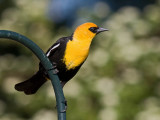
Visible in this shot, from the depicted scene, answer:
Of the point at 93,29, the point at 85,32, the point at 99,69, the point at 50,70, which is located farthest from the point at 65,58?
the point at 99,69

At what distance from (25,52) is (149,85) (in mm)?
2073

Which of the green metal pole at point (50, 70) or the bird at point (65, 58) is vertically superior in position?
the bird at point (65, 58)

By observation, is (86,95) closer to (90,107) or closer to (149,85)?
(90,107)

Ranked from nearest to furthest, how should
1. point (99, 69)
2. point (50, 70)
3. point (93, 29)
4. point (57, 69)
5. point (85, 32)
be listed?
point (50, 70)
point (57, 69)
point (85, 32)
point (93, 29)
point (99, 69)

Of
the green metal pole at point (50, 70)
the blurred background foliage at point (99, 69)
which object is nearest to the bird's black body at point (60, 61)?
the green metal pole at point (50, 70)

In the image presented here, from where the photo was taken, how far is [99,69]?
5832 mm

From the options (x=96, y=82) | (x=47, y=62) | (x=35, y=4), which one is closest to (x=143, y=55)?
(x=96, y=82)

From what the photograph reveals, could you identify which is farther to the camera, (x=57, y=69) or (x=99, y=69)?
(x=99, y=69)

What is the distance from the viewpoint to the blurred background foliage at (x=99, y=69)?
18.1 feet

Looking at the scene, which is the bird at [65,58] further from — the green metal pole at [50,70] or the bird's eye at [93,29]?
the green metal pole at [50,70]

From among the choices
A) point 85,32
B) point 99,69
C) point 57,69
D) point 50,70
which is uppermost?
point 99,69

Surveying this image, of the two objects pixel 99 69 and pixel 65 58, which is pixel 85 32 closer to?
pixel 65 58

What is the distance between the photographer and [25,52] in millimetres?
6496

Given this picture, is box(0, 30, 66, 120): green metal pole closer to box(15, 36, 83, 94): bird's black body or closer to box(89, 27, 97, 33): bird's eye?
box(15, 36, 83, 94): bird's black body
